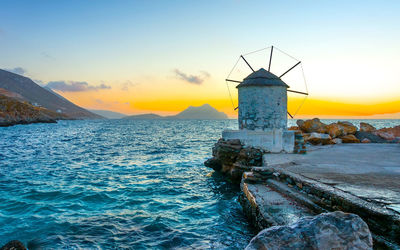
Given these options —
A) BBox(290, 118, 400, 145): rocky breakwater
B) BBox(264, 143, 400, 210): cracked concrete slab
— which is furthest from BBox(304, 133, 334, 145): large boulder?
BBox(264, 143, 400, 210): cracked concrete slab

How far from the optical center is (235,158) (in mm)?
13977

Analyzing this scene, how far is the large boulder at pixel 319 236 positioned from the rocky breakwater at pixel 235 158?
935 centimetres

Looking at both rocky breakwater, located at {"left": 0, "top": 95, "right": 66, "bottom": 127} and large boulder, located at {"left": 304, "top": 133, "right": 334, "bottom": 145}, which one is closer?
large boulder, located at {"left": 304, "top": 133, "right": 334, "bottom": 145}

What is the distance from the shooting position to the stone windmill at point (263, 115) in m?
13.3

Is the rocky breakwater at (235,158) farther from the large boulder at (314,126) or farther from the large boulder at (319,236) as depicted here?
the large boulder at (314,126)

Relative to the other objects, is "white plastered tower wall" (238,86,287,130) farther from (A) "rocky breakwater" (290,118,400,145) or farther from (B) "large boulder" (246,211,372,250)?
(B) "large boulder" (246,211,372,250)

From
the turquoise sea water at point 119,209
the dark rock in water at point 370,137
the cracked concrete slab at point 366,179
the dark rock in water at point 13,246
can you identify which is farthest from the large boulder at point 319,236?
the dark rock in water at point 370,137

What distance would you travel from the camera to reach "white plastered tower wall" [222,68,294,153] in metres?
13.3

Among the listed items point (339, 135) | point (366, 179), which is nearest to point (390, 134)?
point (339, 135)

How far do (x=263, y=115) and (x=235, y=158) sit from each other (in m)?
3.13

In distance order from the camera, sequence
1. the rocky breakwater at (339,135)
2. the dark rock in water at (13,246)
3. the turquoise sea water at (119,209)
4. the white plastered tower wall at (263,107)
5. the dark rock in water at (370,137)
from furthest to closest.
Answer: the dark rock in water at (370,137)
the rocky breakwater at (339,135)
the white plastered tower wall at (263,107)
the turquoise sea water at (119,209)
the dark rock in water at (13,246)

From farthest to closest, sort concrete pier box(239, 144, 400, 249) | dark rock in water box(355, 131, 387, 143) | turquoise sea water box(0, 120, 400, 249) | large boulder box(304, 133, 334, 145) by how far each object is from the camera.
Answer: dark rock in water box(355, 131, 387, 143), large boulder box(304, 133, 334, 145), turquoise sea water box(0, 120, 400, 249), concrete pier box(239, 144, 400, 249)

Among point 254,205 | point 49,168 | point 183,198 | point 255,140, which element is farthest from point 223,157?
point 49,168

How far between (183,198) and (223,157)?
485cm
